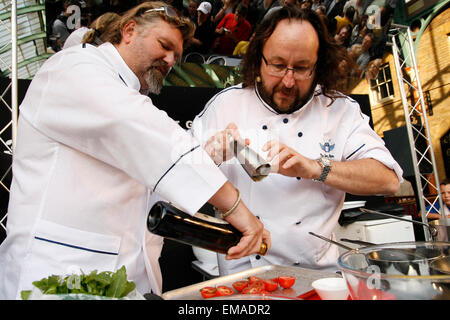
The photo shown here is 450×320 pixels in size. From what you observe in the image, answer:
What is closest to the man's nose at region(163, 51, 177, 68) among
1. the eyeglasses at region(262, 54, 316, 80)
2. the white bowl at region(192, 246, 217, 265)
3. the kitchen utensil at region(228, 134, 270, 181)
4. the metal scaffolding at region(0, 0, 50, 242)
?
the eyeglasses at region(262, 54, 316, 80)

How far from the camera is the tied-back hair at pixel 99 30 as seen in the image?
5.10 ft

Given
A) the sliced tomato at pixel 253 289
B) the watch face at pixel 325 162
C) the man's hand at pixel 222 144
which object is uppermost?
the man's hand at pixel 222 144

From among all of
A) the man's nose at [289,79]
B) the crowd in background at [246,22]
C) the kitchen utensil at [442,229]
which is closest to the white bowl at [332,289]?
the kitchen utensil at [442,229]

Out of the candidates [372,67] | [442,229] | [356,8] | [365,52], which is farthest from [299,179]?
[372,67]

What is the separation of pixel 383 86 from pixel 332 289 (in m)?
12.7

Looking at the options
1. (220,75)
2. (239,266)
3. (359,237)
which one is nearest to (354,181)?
(239,266)

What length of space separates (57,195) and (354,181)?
114cm

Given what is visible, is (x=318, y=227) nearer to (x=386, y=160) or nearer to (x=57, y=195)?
(x=386, y=160)

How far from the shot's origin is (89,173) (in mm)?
1021

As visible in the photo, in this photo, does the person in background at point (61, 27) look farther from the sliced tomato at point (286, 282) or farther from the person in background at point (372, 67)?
the person in background at point (372, 67)

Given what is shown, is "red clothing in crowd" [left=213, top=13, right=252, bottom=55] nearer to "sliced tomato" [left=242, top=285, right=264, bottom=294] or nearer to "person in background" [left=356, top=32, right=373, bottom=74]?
"person in background" [left=356, top=32, right=373, bottom=74]

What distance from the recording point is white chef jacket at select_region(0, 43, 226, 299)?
2.84ft

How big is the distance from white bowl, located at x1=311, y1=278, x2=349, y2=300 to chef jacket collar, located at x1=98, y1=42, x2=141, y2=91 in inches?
38.2

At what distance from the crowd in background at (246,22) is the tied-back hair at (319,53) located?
2515mm
